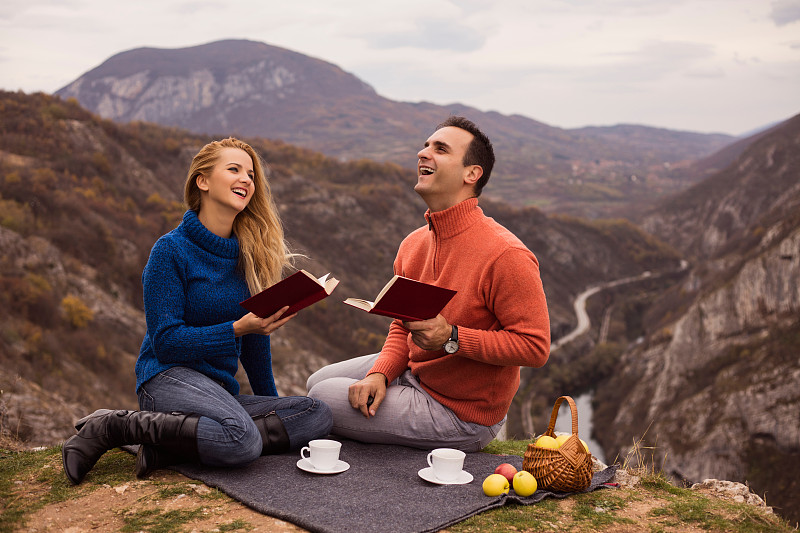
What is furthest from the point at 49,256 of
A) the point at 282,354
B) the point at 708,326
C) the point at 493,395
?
the point at 708,326

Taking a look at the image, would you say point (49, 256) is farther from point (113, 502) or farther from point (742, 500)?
point (742, 500)

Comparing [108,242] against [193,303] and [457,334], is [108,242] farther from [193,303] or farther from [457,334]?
[457,334]

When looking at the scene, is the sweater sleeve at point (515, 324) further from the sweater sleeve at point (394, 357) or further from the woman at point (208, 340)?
the woman at point (208, 340)

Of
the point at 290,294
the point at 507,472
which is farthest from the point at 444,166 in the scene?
the point at 507,472

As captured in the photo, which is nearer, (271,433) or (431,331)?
(431,331)

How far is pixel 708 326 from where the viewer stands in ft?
153

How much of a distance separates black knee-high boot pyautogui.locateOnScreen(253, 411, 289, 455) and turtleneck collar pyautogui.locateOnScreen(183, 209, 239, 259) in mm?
1128

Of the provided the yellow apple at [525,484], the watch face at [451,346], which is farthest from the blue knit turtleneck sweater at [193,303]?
the yellow apple at [525,484]

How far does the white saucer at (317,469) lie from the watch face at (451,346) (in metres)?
0.99

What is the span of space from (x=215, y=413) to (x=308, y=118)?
17406 cm

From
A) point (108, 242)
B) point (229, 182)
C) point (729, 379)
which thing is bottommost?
point (729, 379)

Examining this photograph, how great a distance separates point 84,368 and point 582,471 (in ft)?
54.8

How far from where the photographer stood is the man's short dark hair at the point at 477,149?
4.37 metres

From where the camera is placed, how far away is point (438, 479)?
398cm
